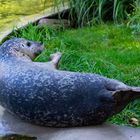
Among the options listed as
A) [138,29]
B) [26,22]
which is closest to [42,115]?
[138,29]

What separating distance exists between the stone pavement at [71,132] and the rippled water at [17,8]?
3.97 metres

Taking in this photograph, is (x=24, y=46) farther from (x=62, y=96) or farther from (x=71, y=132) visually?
(x=71, y=132)

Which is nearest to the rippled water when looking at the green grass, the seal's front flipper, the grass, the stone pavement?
the grass

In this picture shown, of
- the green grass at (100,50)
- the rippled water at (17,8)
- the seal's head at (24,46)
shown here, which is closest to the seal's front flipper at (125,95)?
the green grass at (100,50)

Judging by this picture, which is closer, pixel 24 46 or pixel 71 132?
pixel 71 132

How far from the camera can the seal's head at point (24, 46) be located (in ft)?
14.2

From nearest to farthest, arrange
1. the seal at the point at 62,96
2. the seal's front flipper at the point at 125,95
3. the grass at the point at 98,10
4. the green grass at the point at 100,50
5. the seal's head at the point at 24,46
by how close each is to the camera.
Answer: the seal's front flipper at the point at 125,95
the seal at the point at 62,96
the seal's head at the point at 24,46
the green grass at the point at 100,50
the grass at the point at 98,10

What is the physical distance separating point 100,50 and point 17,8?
3.11 meters

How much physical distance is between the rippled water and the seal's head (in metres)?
3.39

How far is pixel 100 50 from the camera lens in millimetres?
6371

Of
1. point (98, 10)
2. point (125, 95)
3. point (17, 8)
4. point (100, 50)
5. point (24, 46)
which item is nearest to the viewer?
point (125, 95)

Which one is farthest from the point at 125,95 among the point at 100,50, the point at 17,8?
the point at 17,8

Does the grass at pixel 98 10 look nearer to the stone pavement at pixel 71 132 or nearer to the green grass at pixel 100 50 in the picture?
the green grass at pixel 100 50

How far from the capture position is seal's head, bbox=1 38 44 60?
4.33m
